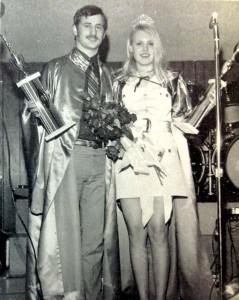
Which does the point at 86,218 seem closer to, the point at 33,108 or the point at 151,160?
the point at 151,160

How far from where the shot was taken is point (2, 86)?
3.76 meters

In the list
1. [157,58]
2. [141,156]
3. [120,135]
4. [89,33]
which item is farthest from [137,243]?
[89,33]

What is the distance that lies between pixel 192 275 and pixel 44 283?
29.0 inches

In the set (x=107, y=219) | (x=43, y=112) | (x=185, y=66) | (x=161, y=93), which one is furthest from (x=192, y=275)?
(x=185, y=66)

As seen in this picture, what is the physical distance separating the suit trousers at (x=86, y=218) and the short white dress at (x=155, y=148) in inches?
5.4

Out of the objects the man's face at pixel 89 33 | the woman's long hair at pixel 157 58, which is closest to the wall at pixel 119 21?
the man's face at pixel 89 33

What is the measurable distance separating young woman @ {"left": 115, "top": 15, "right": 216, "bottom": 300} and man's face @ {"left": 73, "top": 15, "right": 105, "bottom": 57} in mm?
171

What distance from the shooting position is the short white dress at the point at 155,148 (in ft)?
6.69

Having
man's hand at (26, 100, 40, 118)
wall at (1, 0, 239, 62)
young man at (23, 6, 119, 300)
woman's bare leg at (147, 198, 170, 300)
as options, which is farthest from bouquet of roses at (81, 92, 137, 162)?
wall at (1, 0, 239, 62)

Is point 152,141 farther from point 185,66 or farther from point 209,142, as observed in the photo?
point 185,66

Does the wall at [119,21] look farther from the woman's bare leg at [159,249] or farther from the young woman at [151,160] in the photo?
the woman's bare leg at [159,249]

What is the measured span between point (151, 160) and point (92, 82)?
0.51m

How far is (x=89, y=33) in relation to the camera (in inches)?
85.6

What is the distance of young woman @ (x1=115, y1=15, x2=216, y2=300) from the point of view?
2021 millimetres
